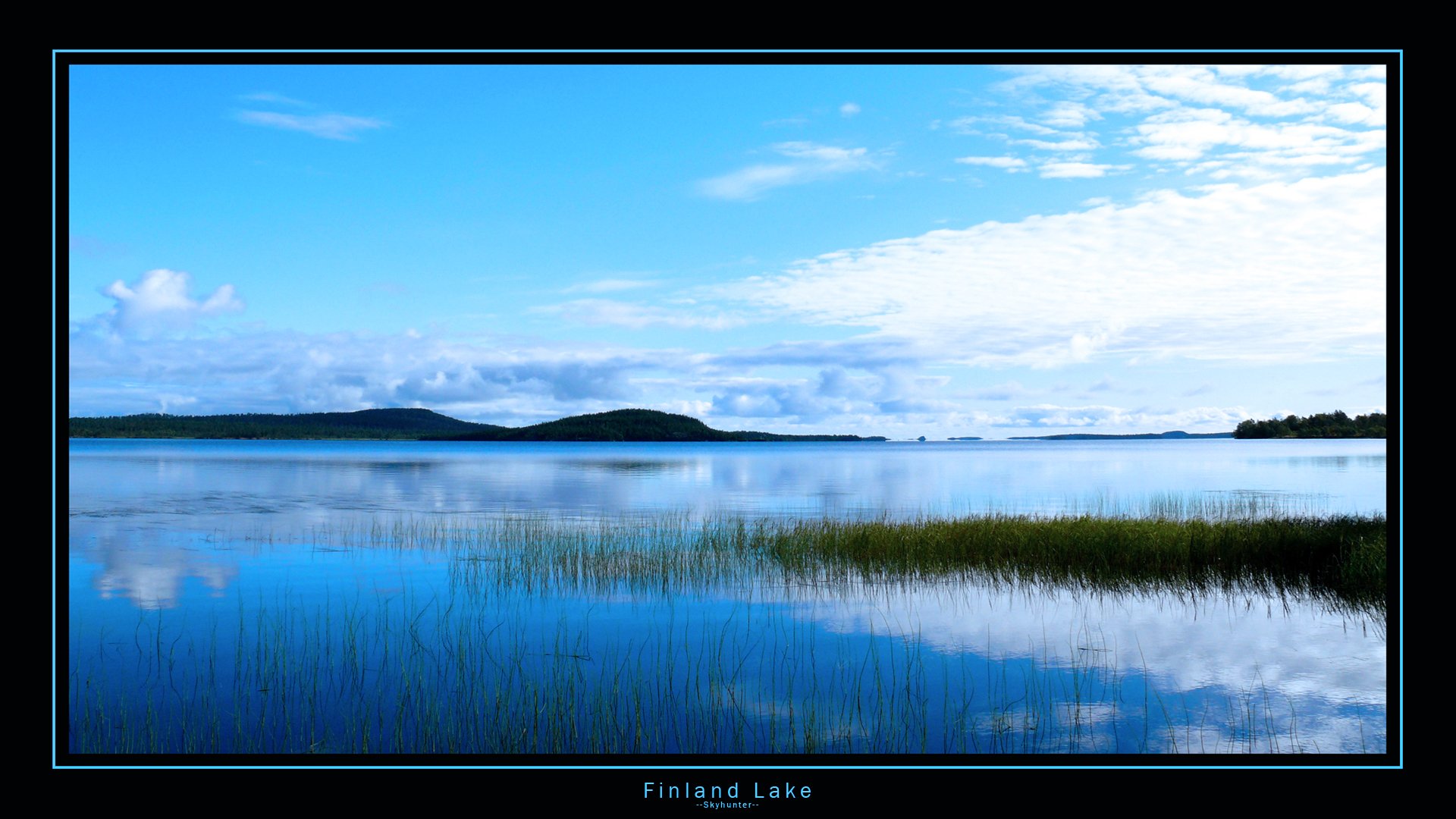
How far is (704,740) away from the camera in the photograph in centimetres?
630
